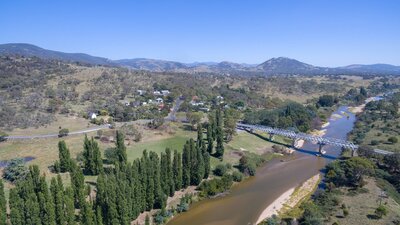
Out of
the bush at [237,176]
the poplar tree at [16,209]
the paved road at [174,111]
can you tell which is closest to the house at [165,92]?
the paved road at [174,111]

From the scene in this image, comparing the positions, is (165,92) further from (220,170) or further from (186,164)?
(186,164)

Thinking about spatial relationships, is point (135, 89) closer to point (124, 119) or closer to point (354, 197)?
point (124, 119)

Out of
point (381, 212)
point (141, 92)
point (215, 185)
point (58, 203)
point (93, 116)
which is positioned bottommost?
point (215, 185)

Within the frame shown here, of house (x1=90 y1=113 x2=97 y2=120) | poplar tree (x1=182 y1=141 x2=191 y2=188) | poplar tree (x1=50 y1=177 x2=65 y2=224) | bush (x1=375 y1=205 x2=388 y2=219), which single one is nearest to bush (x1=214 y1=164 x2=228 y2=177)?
poplar tree (x1=182 y1=141 x2=191 y2=188)

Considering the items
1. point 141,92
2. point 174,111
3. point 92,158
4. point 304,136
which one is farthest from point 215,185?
point 141,92

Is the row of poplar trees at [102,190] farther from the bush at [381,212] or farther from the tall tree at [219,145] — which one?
the bush at [381,212]
